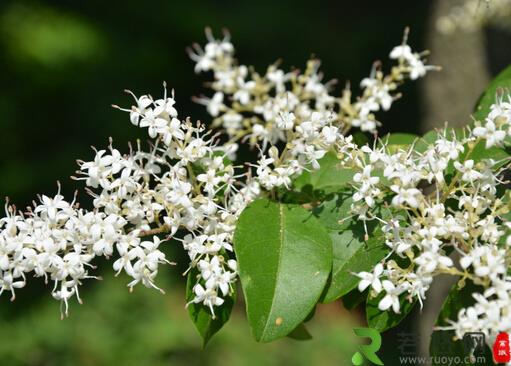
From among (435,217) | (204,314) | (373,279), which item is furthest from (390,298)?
(204,314)

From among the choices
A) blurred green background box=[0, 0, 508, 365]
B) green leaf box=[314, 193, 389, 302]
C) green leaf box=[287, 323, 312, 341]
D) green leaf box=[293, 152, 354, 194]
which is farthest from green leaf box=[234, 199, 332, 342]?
blurred green background box=[0, 0, 508, 365]

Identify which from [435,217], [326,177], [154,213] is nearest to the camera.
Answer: [435,217]

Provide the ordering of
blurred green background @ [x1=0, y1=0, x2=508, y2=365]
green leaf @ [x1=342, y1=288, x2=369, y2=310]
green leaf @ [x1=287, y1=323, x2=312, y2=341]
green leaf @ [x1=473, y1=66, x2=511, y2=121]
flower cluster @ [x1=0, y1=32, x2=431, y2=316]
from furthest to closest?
blurred green background @ [x1=0, y1=0, x2=508, y2=365] < green leaf @ [x1=287, y1=323, x2=312, y2=341] < green leaf @ [x1=473, y1=66, x2=511, y2=121] < green leaf @ [x1=342, y1=288, x2=369, y2=310] < flower cluster @ [x1=0, y1=32, x2=431, y2=316]

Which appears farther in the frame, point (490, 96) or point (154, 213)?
point (490, 96)

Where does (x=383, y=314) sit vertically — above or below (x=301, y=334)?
above

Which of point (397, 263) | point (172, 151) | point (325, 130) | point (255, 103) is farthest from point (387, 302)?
point (255, 103)

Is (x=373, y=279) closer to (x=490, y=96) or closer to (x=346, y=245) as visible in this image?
(x=346, y=245)

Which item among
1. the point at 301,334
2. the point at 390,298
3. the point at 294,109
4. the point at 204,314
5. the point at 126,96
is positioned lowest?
the point at 126,96

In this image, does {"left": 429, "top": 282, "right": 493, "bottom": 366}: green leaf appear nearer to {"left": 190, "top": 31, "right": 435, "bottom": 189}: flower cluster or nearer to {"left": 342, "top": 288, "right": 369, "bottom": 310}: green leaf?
{"left": 342, "top": 288, "right": 369, "bottom": 310}: green leaf
